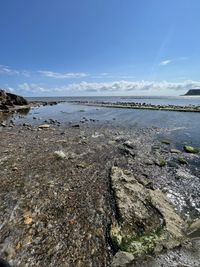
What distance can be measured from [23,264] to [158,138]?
64.8ft

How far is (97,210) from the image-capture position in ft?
28.6

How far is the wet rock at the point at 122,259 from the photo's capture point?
19.8 feet

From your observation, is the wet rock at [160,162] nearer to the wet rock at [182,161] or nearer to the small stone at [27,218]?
the wet rock at [182,161]

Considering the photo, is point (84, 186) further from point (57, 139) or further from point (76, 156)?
point (57, 139)

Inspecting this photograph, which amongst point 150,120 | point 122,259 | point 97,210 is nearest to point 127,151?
point 97,210

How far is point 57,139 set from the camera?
2112cm

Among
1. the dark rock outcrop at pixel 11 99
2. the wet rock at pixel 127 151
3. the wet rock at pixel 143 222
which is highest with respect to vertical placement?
the wet rock at pixel 143 222

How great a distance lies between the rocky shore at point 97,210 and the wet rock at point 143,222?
3 cm

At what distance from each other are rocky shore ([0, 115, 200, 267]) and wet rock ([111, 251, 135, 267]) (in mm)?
30

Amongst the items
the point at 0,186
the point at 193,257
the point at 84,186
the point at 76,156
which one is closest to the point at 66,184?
the point at 84,186

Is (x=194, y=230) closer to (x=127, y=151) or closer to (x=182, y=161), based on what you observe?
(x=182, y=161)

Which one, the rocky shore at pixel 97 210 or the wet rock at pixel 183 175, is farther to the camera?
the wet rock at pixel 183 175

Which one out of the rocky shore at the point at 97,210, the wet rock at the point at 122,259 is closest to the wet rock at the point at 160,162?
the rocky shore at the point at 97,210

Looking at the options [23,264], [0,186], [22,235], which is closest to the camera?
[23,264]
